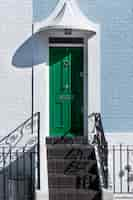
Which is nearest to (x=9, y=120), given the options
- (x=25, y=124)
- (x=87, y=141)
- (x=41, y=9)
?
(x=25, y=124)

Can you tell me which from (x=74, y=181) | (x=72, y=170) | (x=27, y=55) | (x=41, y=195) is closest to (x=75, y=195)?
(x=74, y=181)

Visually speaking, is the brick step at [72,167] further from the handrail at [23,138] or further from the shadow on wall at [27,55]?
the shadow on wall at [27,55]

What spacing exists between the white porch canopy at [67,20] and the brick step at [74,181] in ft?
10.8

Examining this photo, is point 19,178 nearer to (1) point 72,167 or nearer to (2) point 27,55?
(1) point 72,167

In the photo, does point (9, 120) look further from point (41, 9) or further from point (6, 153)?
point (41, 9)

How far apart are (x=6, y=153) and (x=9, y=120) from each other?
0.74 metres

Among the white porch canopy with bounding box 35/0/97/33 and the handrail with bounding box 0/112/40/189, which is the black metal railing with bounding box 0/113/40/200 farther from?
the white porch canopy with bounding box 35/0/97/33

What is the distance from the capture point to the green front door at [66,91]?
1338 centimetres

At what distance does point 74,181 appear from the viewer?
1178 centimetres

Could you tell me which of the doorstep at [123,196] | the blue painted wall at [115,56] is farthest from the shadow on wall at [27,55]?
the doorstep at [123,196]

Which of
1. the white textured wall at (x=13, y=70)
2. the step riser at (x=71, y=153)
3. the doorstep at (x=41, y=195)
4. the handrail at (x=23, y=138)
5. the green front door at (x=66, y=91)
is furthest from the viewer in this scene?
the green front door at (x=66, y=91)

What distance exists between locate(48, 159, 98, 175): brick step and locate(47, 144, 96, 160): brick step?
0.21 meters

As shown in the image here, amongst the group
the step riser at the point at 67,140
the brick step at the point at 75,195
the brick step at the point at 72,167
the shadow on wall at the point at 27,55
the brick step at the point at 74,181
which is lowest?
the brick step at the point at 75,195

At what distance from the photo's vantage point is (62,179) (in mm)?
11797
